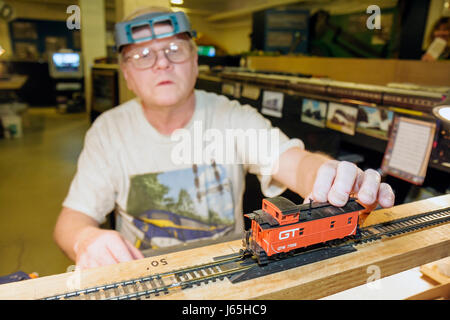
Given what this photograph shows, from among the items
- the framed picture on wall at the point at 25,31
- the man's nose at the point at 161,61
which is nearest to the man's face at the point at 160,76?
the man's nose at the point at 161,61

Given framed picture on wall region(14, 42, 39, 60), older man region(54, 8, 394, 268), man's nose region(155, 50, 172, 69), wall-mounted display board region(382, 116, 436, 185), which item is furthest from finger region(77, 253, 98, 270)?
framed picture on wall region(14, 42, 39, 60)

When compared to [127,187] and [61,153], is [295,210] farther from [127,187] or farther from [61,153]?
[61,153]

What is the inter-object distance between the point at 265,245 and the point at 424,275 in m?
0.45

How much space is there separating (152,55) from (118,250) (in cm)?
71

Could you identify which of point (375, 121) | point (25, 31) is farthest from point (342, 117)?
point (25, 31)

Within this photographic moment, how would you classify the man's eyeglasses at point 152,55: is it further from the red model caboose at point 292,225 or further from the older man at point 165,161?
the red model caboose at point 292,225

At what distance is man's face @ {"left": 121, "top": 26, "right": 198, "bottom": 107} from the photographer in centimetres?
118

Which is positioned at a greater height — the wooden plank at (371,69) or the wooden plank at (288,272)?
the wooden plank at (371,69)

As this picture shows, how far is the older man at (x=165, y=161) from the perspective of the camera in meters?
1.19

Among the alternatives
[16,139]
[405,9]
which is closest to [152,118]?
[405,9]

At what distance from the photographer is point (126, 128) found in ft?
4.86

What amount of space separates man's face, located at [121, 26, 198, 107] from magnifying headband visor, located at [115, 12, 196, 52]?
0.08 meters

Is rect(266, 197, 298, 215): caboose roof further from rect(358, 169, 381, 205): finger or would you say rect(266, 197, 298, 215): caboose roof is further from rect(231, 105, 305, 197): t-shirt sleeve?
rect(231, 105, 305, 197): t-shirt sleeve

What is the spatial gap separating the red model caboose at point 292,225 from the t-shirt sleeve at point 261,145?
2.33 ft
